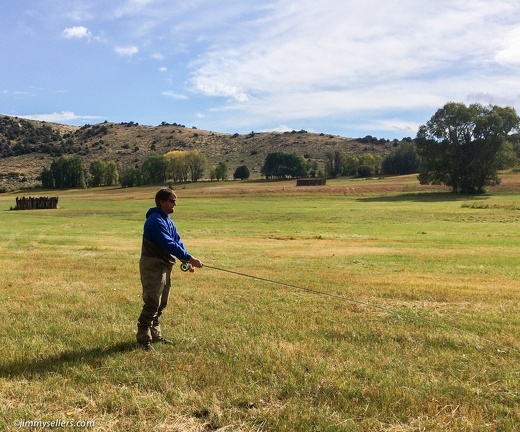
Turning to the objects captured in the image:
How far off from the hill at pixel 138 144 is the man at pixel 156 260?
434 ft

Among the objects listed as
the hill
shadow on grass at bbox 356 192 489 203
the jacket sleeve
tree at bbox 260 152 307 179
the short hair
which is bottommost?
shadow on grass at bbox 356 192 489 203

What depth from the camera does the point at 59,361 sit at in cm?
563

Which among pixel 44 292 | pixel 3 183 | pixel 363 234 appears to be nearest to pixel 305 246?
pixel 363 234

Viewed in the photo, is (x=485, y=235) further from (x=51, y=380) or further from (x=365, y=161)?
(x=365, y=161)

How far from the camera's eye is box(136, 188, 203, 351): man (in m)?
6.09

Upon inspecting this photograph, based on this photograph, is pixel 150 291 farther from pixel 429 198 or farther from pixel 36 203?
pixel 429 198

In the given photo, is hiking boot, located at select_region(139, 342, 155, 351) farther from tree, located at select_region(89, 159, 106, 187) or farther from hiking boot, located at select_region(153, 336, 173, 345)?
tree, located at select_region(89, 159, 106, 187)

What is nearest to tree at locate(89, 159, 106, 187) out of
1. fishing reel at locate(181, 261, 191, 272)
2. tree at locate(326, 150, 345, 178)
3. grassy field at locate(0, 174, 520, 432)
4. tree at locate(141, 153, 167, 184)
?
tree at locate(141, 153, 167, 184)

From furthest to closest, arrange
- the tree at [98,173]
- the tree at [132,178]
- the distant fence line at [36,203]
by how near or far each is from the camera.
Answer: the tree at [98,173] < the tree at [132,178] < the distant fence line at [36,203]

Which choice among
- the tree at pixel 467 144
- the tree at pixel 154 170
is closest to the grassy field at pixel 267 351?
the tree at pixel 467 144

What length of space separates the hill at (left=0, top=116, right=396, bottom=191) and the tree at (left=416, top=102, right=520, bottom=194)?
70344mm

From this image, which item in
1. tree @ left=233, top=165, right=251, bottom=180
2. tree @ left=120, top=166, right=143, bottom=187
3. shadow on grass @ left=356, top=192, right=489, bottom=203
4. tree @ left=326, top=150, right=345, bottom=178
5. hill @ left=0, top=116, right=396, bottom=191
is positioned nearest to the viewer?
shadow on grass @ left=356, top=192, right=489, bottom=203

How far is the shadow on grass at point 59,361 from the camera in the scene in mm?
5305

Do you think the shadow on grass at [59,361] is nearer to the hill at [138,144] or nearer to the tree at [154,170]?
the tree at [154,170]
